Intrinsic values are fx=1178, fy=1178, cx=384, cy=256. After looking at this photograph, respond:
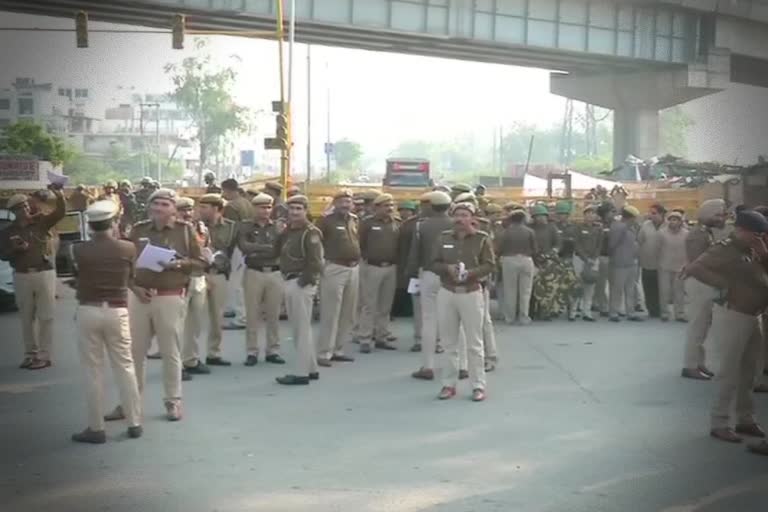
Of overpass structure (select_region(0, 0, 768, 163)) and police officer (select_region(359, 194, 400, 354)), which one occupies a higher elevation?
overpass structure (select_region(0, 0, 768, 163))

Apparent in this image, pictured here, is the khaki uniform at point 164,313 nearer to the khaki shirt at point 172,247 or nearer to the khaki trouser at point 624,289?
the khaki shirt at point 172,247

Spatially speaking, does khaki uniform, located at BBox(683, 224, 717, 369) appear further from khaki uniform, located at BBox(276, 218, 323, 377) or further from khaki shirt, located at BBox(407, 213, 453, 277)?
khaki uniform, located at BBox(276, 218, 323, 377)

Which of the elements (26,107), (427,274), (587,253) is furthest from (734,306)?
(26,107)

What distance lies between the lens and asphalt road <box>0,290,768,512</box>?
6992mm

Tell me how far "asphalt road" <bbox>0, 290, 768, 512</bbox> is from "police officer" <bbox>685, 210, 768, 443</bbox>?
22.3 inches

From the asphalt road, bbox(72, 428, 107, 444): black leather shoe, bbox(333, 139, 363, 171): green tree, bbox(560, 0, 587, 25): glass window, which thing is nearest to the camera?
the asphalt road

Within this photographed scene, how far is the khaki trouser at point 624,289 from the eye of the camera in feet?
58.3

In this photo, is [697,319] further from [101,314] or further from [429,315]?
[101,314]

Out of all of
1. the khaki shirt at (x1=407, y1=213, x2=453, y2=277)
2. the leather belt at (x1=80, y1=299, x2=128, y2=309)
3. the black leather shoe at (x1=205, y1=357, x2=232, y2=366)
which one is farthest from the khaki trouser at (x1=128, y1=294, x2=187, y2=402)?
the khaki shirt at (x1=407, y1=213, x2=453, y2=277)

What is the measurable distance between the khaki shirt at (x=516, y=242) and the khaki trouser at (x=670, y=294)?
2305mm

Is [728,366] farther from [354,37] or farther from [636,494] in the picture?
[354,37]

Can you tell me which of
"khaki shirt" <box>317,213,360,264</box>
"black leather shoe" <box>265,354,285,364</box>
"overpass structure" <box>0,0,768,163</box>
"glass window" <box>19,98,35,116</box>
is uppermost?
"overpass structure" <box>0,0,768,163</box>

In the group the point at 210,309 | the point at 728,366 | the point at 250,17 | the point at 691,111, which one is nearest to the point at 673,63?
the point at 691,111

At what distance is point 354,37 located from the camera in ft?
128
